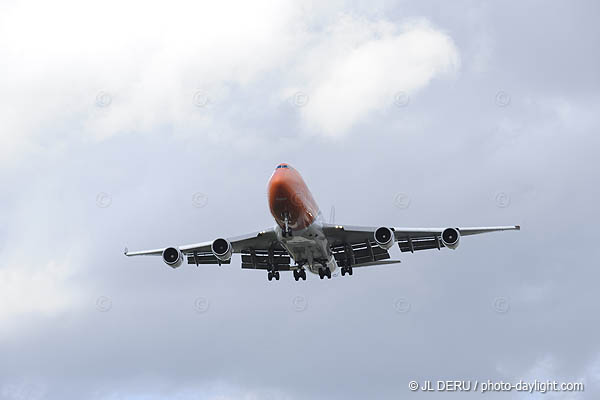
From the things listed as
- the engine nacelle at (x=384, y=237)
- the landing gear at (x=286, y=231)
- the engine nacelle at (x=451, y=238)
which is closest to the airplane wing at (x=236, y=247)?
the landing gear at (x=286, y=231)

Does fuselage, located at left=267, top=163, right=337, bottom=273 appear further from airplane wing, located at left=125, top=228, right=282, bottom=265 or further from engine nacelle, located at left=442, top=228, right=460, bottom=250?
engine nacelle, located at left=442, top=228, right=460, bottom=250

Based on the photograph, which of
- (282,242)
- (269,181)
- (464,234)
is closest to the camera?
(269,181)

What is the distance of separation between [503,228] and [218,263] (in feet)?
56.3

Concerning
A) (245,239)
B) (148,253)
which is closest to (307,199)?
(245,239)

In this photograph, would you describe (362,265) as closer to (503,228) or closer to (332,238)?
(332,238)

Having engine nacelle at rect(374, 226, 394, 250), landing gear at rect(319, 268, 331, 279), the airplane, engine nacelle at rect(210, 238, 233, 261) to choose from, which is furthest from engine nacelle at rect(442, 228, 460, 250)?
engine nacelle at rect(210, 238, 233, 261)

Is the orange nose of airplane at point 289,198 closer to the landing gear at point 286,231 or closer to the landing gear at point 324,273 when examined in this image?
the landing gear at point 286,231

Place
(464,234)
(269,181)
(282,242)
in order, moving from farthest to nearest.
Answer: (464,234), (282,242), (269,181)

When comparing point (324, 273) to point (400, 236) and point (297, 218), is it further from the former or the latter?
point (297, 218)

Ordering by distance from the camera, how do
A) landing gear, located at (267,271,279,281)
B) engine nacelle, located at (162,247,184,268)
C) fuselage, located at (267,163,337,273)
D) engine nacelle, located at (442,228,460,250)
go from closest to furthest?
fuselage, located at (267,163,337,273)
engine nacelle, located at (442,228,460,250)
engine nacelle, located at (162,247,184,268)
landing gear, located at (267,271,279,281)

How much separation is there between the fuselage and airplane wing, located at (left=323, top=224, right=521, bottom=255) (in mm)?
938

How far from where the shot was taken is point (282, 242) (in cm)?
4441

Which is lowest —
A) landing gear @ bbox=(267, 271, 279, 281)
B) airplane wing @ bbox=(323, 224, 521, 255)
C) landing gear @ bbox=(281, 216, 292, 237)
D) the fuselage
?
landing gear @ bbox=(281, 216, 292, 237)

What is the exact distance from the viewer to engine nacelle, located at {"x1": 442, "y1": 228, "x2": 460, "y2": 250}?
4497 cm
